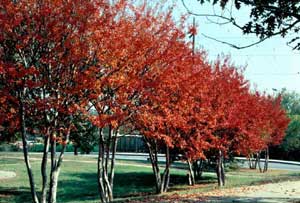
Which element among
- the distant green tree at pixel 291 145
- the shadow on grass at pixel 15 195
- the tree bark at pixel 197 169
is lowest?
the shadow on grass at pixel 15 195

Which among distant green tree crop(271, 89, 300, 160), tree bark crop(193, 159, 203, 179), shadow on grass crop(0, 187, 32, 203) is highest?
distant green tree crop(271, 89, 300, 160)

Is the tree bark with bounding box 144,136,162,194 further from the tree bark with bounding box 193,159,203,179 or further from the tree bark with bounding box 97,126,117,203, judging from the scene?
the tree bark with bounding box 193,159,203,179

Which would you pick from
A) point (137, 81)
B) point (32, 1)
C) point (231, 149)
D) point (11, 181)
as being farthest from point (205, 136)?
point (11, 181)

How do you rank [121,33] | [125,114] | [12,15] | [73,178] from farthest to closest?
1. [73,178]
2. [125,114]
3. [121,33]
4. [12,15]

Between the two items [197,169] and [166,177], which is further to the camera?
[197,169]

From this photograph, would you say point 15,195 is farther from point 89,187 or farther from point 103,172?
point 103,172

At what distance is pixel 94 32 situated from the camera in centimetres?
1056

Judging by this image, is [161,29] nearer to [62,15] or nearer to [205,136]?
[62,15]

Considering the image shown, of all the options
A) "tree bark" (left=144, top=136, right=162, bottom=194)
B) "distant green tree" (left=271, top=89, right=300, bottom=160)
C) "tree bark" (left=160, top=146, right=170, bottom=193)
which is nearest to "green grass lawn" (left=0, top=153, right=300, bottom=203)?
"tree bark" (left=160, top=146, right=170, bottom=193)

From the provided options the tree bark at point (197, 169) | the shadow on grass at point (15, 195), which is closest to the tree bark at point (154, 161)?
the shadow on grass at point (15, 195)

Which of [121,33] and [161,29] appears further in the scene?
[161,29]

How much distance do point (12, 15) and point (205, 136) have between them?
364 inches

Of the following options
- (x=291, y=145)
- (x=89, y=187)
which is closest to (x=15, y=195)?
(x=89, y=187)

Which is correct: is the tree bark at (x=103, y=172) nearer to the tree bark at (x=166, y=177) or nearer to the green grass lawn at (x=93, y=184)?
the green grass lawn at (x=93, y=184)
